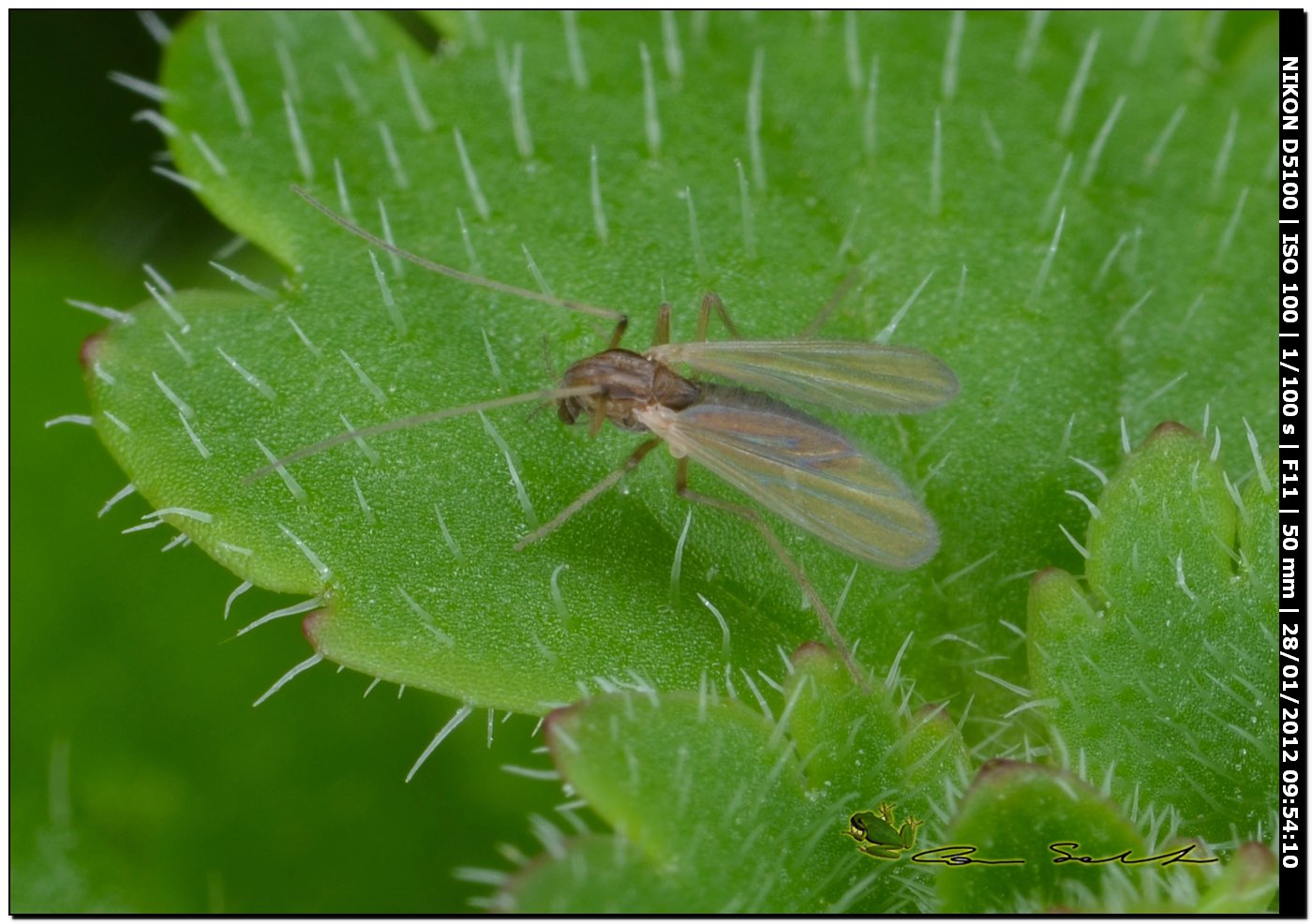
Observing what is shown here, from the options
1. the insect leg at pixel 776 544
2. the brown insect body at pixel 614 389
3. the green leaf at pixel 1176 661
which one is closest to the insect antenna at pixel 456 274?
the brown insect body at pixel 614 389

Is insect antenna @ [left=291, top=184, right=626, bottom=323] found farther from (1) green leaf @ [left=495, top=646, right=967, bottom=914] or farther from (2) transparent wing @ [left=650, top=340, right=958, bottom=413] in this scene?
(1) green leaf @ [left=495, top=646, right=967, bottom=914]

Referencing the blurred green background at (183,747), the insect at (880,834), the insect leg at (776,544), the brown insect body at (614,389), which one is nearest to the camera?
the insect at (880,834)

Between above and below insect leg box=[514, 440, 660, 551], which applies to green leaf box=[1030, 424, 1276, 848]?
below

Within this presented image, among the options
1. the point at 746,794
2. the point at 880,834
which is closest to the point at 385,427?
the point at 746,794

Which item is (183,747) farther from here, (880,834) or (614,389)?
(880,834)

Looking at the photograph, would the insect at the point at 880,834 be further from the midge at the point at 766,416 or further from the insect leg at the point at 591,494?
the insect leg at the point at 591,494

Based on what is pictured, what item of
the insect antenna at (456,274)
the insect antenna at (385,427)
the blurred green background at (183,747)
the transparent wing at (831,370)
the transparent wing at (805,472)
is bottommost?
the blurred green background at (183,747)

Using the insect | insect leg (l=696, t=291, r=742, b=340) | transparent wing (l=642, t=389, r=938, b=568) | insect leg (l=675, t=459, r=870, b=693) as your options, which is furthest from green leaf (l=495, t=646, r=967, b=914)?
insect leg (l=696, t=291, r=742, b=340)
